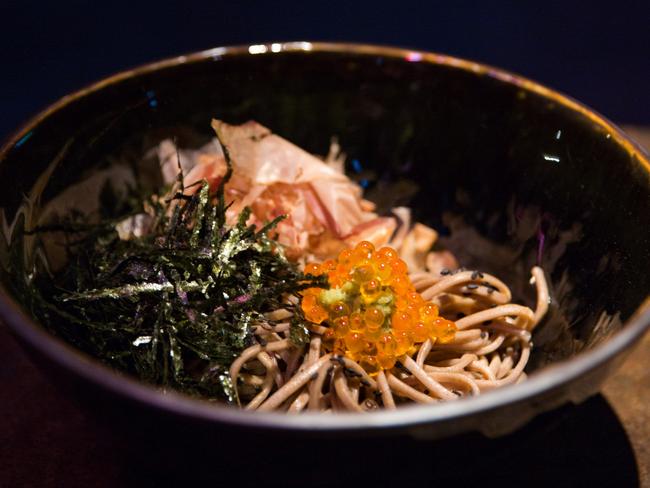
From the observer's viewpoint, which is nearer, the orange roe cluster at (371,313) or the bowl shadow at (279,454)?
the bowl shadow at (279,454)

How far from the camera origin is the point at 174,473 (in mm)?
821

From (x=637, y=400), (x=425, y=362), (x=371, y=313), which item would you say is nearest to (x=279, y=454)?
(x=371, y=313)

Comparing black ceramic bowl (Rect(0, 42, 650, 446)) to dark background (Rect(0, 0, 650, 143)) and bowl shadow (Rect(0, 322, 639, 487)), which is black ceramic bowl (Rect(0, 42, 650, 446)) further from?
dark background (Rect(0, 0, 650, 143))

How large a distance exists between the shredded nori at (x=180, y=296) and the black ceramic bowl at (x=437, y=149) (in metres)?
0.12

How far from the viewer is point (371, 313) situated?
100 cm

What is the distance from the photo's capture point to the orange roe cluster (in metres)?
1.02

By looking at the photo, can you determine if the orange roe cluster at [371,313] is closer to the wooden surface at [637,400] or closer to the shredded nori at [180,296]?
the shredded nori at [180,296]

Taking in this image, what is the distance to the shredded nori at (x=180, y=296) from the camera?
3.36ft

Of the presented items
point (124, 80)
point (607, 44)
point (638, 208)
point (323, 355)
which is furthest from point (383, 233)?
point (607, 44)

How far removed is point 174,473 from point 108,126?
0.72 metres

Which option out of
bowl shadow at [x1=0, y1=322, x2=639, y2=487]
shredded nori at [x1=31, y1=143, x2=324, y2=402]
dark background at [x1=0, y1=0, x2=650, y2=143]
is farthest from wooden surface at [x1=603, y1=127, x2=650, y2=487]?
dark background at [x1=0, y1=0, x2=650, y2=143]

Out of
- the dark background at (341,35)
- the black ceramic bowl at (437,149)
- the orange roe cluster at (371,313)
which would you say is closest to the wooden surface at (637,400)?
the black ceramic bowl at (437,149)

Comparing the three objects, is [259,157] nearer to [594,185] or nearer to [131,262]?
[131,262]

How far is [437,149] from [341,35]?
1491 millimetres
